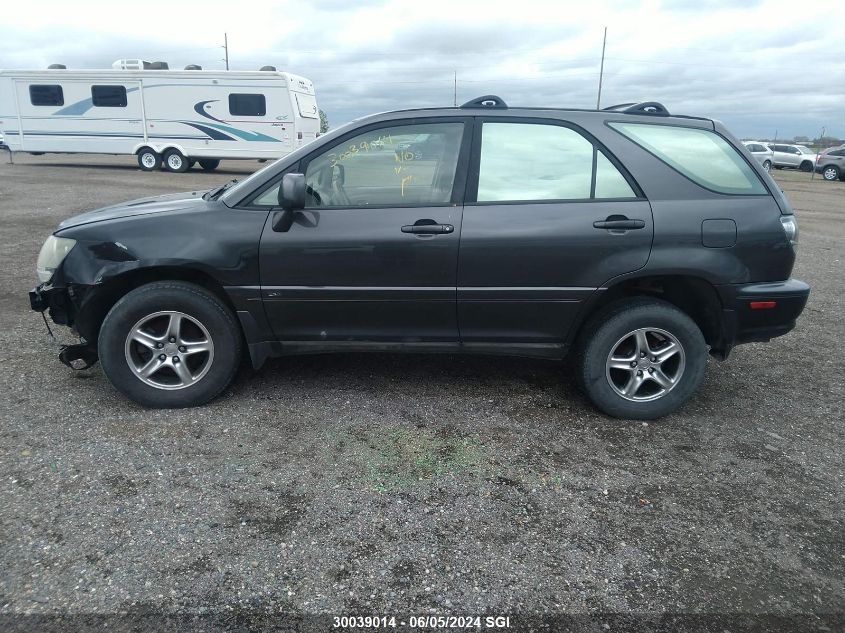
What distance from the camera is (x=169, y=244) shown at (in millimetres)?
3574

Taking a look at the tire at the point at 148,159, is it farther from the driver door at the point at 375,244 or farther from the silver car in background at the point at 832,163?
the silver car in background at the point at 832,163

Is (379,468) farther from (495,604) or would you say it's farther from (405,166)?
(405,166)

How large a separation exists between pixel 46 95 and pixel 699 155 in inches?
830

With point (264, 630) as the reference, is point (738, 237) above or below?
above

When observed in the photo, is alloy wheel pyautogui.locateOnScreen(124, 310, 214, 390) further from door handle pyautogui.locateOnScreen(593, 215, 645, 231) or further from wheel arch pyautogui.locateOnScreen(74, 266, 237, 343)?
door handle pyautogui.locateOnScreen(593, 215, 645, 231)

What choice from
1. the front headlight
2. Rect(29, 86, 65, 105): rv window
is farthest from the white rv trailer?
the front headlight

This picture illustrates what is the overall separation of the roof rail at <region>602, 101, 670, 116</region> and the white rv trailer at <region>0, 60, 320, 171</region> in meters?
16.0

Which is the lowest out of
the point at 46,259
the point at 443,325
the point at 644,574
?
the point at 644,574

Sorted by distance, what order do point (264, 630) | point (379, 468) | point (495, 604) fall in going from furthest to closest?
1. point (379, 468)
2. point (495, 604)
3. point (264, 630)

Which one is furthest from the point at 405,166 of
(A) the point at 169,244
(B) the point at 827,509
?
(B) the point at 827,509

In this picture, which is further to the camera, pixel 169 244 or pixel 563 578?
pixel 169 244

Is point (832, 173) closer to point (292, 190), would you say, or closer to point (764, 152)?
point (764, 152)

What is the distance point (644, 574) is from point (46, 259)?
369cm

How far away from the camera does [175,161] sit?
19.5 m
